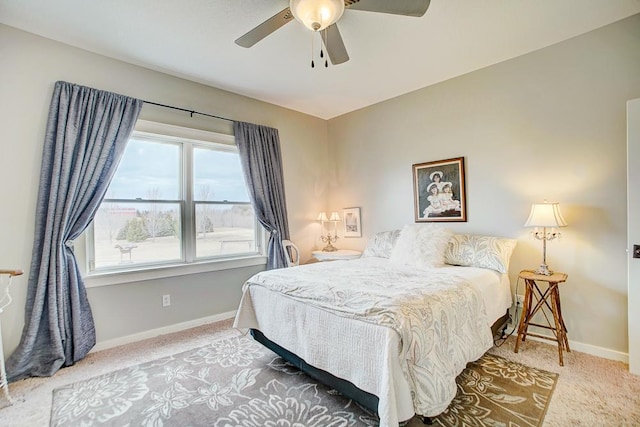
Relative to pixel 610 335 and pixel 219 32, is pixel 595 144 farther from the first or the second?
pixel 219 32

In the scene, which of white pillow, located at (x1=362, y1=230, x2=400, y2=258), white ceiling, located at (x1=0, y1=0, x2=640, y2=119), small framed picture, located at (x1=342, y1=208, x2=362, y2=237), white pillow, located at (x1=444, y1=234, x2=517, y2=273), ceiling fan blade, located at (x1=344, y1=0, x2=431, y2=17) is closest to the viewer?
ceiling fan blade, located at (x1=344, y1=0, x2=431, y2=17)

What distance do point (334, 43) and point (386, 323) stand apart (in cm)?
187

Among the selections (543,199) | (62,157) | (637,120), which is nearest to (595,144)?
(637,120)

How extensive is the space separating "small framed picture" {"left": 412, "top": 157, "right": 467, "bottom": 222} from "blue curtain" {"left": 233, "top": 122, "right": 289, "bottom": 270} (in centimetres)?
173

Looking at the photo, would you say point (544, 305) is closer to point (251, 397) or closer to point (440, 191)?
point (440, 191)

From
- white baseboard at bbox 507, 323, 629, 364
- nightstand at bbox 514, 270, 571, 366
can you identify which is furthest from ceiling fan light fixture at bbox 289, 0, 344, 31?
white baseboard at bbox 507, 323, 629, 364

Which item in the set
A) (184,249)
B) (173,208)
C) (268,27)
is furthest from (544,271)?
(173,208)

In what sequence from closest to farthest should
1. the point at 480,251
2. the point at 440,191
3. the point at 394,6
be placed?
the point at 394,6 < the point at 480,251 < the point at 440,191

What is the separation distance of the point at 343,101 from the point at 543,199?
8.40 feet

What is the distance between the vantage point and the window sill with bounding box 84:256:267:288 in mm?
2811

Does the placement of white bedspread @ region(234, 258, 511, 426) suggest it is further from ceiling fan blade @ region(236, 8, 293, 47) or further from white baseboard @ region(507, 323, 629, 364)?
ceiling fan blade @ region(236, 8, 293, 47)

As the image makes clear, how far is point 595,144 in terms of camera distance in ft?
8.54

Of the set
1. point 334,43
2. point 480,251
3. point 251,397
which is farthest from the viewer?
point 480,251

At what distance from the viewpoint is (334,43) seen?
2172mm
